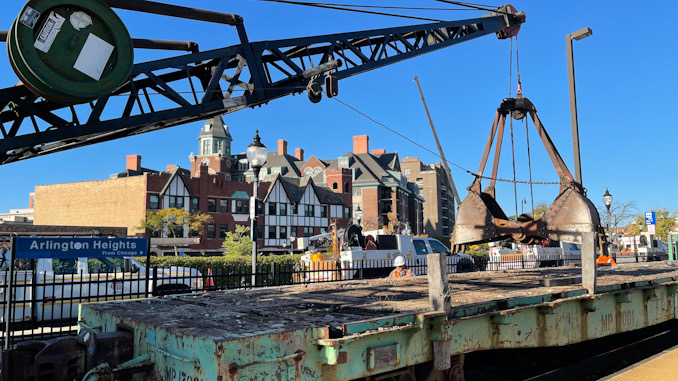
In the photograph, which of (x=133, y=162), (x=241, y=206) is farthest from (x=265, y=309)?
(x=133, y=162)

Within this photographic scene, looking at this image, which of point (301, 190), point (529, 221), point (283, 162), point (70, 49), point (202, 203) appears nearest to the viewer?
point (70, 49)

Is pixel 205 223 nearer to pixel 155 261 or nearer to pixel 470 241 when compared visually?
pixel 155 261

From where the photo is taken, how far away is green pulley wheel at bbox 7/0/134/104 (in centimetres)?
618

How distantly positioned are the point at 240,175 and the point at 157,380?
243 ft

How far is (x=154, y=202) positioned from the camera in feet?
164

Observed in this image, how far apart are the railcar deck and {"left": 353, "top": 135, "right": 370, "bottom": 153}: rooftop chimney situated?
74.2 meters

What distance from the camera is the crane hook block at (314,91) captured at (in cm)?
1089

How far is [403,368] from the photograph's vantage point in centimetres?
465

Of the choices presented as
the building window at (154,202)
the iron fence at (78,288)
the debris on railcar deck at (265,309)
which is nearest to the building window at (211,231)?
the building window at (154,202)

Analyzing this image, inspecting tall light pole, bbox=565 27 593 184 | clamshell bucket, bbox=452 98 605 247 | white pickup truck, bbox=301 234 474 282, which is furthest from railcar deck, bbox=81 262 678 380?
white pickup truck, bbox=301 234 474 282

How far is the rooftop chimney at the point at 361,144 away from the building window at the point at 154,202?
1525 inches

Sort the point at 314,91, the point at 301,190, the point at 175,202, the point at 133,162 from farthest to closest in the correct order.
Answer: the point at 133,162 → the point at 301,190 → the point at 175,202 → the point at 314,91

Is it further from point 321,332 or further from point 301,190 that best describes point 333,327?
point 301,190

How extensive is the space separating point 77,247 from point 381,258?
43.6 ft
